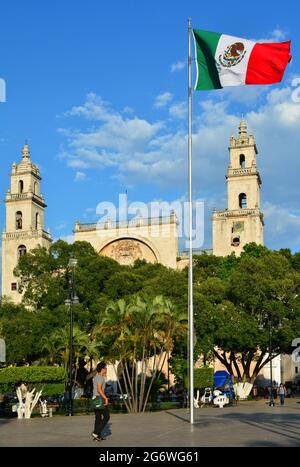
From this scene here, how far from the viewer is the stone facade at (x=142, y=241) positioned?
5800 cm

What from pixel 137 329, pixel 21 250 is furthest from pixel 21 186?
pixel 137 329

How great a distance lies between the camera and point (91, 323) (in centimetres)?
3903

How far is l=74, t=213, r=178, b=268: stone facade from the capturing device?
58000 mm

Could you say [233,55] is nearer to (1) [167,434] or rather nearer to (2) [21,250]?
(1) [167,434]

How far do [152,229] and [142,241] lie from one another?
142 cm

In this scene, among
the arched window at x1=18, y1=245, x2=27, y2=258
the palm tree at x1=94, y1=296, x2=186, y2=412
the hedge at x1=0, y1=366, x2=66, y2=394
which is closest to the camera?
the hedge at x1=0, y1=366, x2=66, y2=394

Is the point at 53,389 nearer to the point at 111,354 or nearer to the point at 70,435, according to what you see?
the point at 111,354

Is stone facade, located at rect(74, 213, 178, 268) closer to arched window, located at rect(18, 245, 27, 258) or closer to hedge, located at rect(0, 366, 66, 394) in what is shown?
Answer: arched window, located at rect(18, 245, 27, 258)

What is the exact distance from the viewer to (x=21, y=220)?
62406mm

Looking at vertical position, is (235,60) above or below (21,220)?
below

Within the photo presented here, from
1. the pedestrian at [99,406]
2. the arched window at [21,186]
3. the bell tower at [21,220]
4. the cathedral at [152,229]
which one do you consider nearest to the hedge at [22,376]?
the pedestrian at [99,406]

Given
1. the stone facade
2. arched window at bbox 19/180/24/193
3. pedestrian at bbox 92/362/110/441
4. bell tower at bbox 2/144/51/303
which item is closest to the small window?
the stone facade

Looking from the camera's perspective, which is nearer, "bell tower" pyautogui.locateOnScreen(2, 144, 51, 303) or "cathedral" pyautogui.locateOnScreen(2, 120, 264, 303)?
"cathedral" pyautogui.locateOnScreen(2, 120, 264, 303)
